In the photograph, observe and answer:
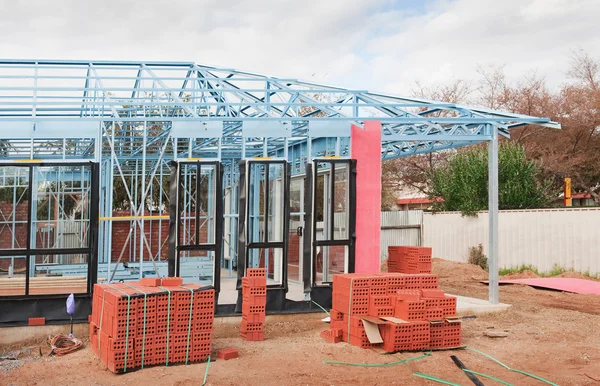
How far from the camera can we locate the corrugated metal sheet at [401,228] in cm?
2391

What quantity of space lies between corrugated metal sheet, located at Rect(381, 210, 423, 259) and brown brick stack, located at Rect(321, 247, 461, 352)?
1373 centimetres

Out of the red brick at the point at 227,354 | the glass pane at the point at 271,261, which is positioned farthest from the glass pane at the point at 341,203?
the red brick at the point at 227,354

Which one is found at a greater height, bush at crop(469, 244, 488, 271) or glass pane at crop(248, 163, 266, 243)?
glass pane at crop(248, 163, 266, 243)

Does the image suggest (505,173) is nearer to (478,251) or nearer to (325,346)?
(478,251)

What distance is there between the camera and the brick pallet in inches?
366

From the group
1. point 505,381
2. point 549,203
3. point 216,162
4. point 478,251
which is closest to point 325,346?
point 505,381

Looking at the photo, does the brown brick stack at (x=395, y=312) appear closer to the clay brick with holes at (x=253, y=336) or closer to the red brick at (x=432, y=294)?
the red brick at (x=432, y=294)

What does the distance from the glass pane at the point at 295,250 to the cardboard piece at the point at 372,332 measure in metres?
3.38

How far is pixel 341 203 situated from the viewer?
39.9 ft

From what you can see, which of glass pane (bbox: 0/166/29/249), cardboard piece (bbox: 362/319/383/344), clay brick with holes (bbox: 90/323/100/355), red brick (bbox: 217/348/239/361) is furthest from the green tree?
clay brick with holes (bbox: 90/323/100/355)

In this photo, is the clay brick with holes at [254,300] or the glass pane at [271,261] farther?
the glass pane at [271,261]

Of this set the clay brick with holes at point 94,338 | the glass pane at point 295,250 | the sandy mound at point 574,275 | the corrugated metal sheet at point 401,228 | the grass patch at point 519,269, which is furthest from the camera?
the corrugated metal sheet at point 401,228

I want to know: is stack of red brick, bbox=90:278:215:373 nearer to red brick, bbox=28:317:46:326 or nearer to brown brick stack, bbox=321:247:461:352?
red brick, bbox=28:317:46:326

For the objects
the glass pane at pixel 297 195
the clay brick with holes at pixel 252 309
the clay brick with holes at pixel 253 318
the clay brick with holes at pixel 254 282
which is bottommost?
the clay brick with holes at pixel 253 318
